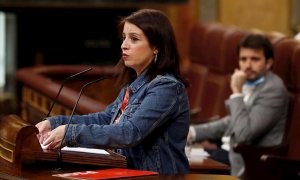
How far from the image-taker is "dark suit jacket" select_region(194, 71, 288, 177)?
5.12m

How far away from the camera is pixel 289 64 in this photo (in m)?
5.26

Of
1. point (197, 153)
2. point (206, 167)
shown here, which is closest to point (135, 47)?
point (206, 167)

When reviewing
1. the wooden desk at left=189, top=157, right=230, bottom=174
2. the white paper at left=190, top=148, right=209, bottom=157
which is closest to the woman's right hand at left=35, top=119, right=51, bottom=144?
the wooden desk at left=189, top=157, right=230, bottom=174

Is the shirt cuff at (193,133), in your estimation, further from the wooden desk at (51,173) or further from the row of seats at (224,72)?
the wooden desk at (51,173)

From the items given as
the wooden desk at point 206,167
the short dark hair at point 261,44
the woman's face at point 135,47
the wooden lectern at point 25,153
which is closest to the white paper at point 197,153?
the wooden desk at point 206,167

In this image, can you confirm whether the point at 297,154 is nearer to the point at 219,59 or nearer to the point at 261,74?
the point at 261,74

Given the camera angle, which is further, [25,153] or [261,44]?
[261,44]

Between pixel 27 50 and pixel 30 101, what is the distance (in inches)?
A: 158

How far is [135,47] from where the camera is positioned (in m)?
3.34

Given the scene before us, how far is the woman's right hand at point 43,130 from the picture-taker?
3.27 m

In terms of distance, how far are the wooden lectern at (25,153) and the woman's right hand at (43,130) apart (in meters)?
0.14

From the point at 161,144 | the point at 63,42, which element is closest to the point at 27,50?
the point at 63,42

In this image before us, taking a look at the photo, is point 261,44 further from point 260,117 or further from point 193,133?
point 193,133

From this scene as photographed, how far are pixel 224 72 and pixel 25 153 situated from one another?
3.67 meters
